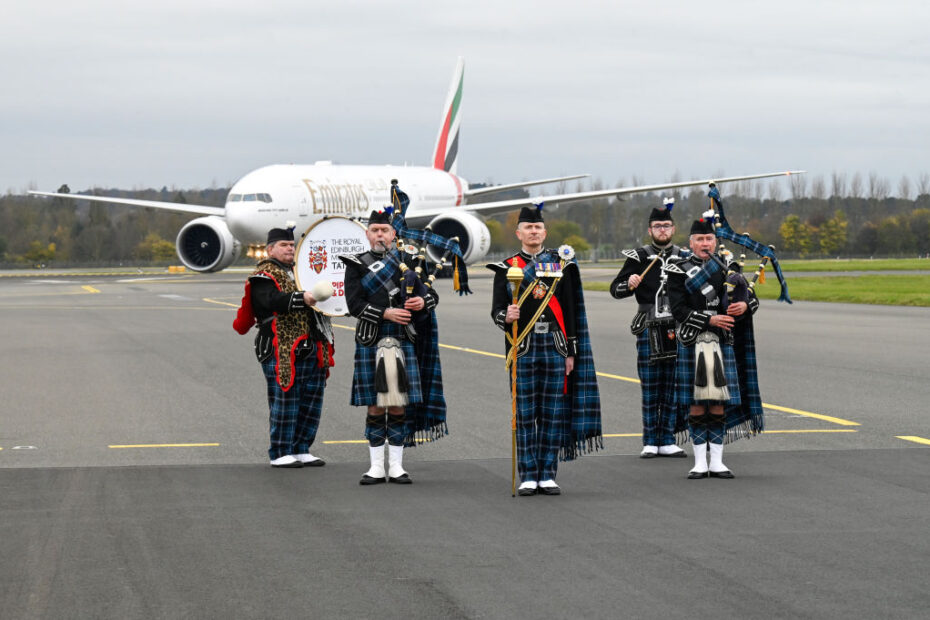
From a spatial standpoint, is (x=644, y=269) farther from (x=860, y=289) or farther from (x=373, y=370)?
(x=860, y=289)

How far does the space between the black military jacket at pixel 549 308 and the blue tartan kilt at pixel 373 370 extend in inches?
31.6

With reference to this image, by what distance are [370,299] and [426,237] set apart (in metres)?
0.76

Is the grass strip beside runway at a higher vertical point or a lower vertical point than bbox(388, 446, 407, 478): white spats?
lower

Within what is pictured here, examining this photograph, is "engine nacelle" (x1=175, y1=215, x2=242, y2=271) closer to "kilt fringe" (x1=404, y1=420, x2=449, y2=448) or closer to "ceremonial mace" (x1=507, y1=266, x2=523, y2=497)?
"kilt fringe" (x1=404, y1=420, x2=449, y2=448)

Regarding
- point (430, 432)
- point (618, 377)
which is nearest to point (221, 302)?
point (618, 377)

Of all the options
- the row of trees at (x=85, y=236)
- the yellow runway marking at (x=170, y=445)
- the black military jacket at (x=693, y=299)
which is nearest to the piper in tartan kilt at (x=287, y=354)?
the yellow runway marking at (x=170, y=445)

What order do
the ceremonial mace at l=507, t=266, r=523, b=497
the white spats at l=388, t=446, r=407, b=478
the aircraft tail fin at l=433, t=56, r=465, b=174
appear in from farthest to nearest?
the aircraft tail fin at l=433, t=56, r=465, b=174 < the white spats at l=388, t=446, r=407, b=478 < the ceremonial mace at l=507, t=266, r=523, b=497

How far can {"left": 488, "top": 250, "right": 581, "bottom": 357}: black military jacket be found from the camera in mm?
8781

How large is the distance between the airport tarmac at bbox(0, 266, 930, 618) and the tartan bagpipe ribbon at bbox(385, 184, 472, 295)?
4.94 feet

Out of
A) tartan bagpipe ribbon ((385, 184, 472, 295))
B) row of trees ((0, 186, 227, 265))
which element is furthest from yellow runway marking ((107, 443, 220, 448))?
row of trees ((0, 186, 227, 265))

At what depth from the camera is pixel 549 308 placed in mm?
8758

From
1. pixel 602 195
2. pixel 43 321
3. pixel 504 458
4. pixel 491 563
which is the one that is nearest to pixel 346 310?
pixel 504 458

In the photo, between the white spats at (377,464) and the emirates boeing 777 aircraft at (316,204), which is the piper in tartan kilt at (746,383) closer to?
the white spats at (377,464)

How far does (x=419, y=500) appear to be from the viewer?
8609mm
